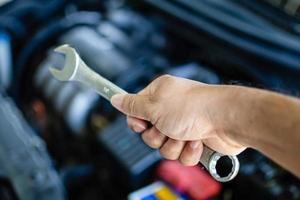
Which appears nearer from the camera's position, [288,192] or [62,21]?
[288,192]

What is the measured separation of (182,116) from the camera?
2.09ft

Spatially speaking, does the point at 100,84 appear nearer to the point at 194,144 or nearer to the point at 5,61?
the point at 194,144

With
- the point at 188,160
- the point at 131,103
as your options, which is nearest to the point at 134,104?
the point at 131,103

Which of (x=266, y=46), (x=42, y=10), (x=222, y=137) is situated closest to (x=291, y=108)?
(x=222, y=137)

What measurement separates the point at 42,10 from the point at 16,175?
0.50 metres

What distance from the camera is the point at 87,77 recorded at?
2.35 feet

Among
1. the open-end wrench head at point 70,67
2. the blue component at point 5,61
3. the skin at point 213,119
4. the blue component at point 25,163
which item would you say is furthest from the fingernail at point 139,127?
the blue component at point 5,61

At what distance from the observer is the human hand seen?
618 millimetres

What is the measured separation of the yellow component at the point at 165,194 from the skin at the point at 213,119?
149 mm

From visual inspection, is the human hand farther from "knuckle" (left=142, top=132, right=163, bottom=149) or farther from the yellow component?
the yellow component

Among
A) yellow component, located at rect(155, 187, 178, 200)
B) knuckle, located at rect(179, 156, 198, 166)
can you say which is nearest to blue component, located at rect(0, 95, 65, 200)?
yellow component, located at rect(155, 187, 178, 200)

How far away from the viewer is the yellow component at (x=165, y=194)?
0.83 meters

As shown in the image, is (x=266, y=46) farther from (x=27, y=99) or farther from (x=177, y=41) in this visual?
(x=27, y=99)

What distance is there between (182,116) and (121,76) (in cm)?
42
